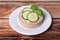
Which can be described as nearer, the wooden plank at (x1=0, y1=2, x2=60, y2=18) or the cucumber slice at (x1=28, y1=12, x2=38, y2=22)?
the cucumber slice at (x1=28, y1=12, x2=38, y2=22)

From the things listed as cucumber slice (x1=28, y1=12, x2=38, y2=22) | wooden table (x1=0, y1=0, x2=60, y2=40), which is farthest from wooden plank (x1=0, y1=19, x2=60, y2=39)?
cucumber slice (x1=28, y1=12, x2=38, y2=22)

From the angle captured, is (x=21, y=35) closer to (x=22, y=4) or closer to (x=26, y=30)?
(x=26, y=30)

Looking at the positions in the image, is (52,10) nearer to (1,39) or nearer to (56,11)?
(56,11)

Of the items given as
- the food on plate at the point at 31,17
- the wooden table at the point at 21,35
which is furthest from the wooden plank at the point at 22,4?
the food on plate at the point at 31,17

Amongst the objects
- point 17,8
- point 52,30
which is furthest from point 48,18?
point 17,8

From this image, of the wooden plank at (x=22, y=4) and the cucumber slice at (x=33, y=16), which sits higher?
the wooden plank at (x=22, y=4)

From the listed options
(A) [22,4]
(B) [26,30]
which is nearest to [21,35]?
(B) [26,30]

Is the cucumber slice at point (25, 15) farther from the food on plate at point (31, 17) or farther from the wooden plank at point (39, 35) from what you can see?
the wooden plank at point (39, 35)

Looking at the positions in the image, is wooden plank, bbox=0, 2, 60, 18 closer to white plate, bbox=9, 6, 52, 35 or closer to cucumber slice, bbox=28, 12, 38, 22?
white plate, bbox=9, 6, 52, 35

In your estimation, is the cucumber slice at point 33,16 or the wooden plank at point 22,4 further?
Result: the wooden plank at point 22,4
